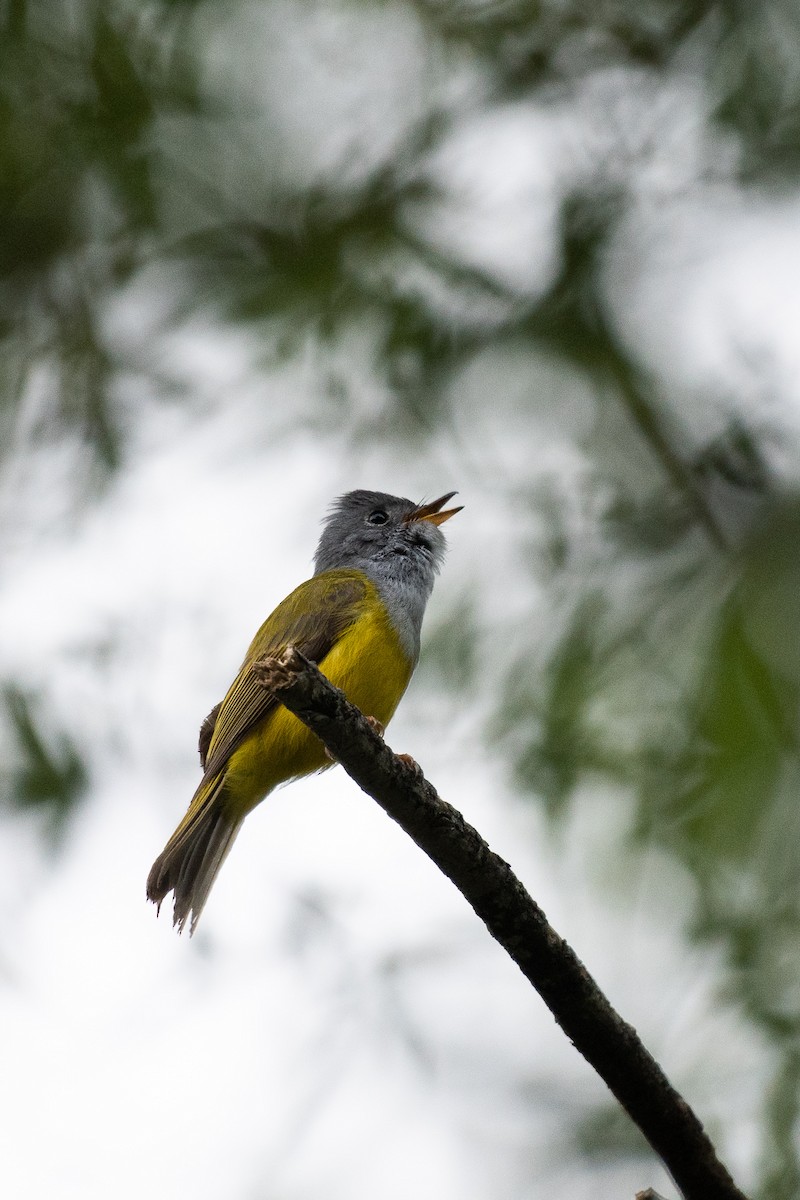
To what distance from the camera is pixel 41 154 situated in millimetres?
6070

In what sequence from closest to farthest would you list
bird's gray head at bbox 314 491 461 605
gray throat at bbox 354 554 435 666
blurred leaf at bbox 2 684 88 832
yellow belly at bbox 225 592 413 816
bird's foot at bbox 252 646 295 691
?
bird's foot at bbox 252 646 295 691, yellow belly at bbox 225 592 413 816, gray throat at bbox 354 554 435 666, bird's gray head at bbox 314 491 461 605, blurred leaf at bbox 2 684 88 832

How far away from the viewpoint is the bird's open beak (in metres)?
6.71

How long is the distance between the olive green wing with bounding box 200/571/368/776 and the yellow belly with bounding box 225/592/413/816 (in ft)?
0.22

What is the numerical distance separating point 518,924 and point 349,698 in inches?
73.3

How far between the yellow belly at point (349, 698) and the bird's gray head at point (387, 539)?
2.20 feet

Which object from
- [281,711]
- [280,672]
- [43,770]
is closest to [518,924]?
[280,672]

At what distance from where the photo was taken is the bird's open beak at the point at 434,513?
22.0 feet

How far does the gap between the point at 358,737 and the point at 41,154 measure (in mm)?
3570

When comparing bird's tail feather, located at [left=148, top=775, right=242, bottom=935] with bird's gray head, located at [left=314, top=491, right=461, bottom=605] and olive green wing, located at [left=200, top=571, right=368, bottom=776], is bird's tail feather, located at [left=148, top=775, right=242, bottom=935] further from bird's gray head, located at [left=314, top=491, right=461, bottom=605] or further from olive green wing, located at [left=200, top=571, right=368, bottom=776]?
bird's gray head, located at [left=314, top=491, right=461, bottom=605]

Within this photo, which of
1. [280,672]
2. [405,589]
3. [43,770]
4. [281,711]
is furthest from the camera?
[43,770]

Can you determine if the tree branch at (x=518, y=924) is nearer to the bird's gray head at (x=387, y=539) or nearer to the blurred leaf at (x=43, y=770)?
the bird's gray head at (x=387, y=539)

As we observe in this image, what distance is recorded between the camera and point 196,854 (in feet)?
18.6

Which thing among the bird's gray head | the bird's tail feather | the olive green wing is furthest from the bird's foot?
the bird's gray head

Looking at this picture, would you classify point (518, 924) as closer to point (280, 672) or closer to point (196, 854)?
point (280, 672)
